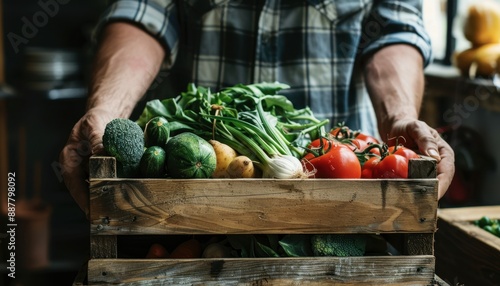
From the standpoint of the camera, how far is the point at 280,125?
5.87 ft

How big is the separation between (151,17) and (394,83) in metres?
0.82

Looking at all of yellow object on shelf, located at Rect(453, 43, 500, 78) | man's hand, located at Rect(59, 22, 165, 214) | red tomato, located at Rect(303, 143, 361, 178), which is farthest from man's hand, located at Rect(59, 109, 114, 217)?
yellow object on shelf, located at Rect(453, 43, 500, 78)

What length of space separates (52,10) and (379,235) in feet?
16.2

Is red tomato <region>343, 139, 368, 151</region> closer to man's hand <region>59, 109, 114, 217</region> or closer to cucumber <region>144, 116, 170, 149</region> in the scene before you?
cucumber <region>144, 116, 170, 149</region>

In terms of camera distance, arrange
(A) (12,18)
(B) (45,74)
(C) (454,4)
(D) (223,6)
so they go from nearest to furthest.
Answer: (D) (223,6)
(C) (454,4)
(B) (45,74)
(A) (12,18)

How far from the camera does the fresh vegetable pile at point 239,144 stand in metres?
1.50

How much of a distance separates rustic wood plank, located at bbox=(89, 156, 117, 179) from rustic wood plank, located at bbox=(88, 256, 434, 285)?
185 millimetres

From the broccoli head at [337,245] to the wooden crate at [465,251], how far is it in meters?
0.63

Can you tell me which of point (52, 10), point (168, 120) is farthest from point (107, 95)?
point (52, 10)

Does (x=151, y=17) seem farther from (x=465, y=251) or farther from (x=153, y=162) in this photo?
(x=465, y=251)

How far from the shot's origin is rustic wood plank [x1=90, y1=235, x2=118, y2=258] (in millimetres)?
1489

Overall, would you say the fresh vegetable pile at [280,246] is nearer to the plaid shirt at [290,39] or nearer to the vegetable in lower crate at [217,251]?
the vegetable in lower crate at [217,251]

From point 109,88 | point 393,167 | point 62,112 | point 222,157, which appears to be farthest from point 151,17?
point 62,112

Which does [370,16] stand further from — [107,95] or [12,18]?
[12,18]
